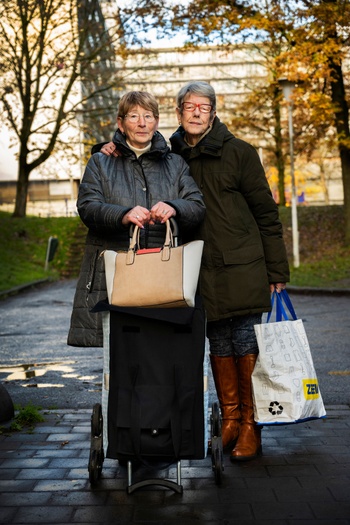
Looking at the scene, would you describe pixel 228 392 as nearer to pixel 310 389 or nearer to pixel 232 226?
pixel 310 389

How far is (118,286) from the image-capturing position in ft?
13.0

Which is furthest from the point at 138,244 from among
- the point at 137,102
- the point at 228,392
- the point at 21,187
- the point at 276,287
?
the point at 21,187

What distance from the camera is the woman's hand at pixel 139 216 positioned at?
4.05 m

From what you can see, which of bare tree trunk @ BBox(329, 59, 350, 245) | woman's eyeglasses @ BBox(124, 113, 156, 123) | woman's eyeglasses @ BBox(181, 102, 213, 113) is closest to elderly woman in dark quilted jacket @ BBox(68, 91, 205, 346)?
woman's eyeglasses @ BBox(124, 113, 156, 123)

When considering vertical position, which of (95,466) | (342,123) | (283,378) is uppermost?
(342,123)

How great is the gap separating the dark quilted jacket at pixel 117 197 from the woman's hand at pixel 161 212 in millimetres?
232

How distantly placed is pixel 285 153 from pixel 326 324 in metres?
25.7

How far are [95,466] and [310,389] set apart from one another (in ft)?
4.65

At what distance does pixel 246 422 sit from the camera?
194 inches

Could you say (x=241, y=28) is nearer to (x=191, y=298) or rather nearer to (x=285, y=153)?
(x=285, y=153)

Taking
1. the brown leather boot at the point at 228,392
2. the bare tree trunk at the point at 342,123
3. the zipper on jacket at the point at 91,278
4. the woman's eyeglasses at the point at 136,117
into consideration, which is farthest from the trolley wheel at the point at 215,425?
the bare tree trunk at the point at 342,123

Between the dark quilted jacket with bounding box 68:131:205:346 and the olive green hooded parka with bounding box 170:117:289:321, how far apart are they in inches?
14.9

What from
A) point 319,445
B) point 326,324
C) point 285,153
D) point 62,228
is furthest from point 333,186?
point 319,445

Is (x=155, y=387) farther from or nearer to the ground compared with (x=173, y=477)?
farther from the ground
